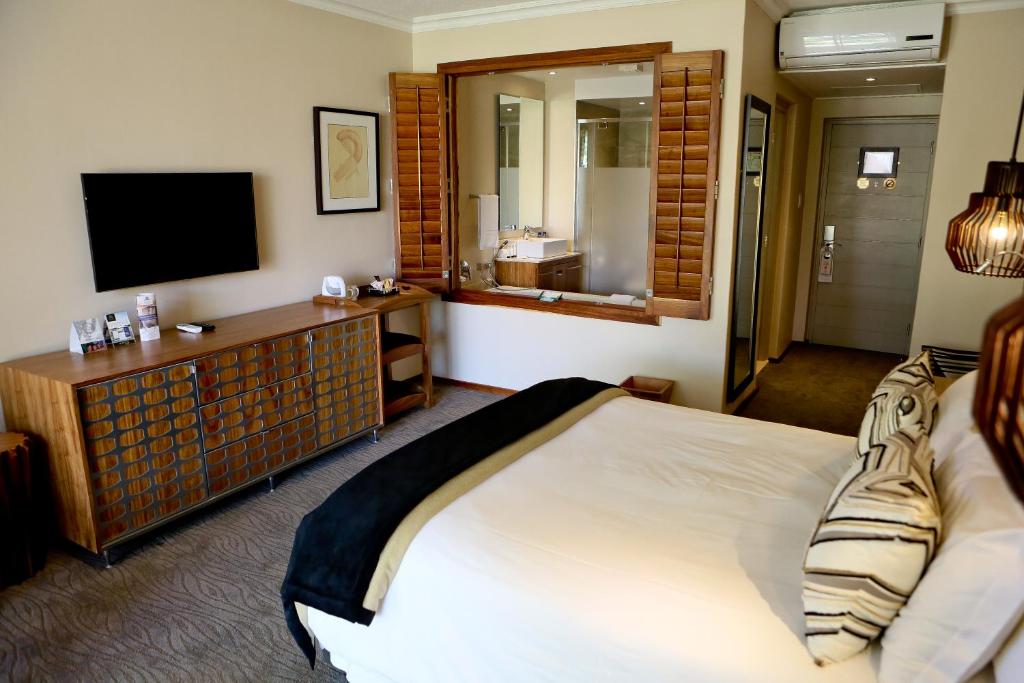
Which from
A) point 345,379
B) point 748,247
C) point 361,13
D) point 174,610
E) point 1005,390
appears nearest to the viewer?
point 1005,390

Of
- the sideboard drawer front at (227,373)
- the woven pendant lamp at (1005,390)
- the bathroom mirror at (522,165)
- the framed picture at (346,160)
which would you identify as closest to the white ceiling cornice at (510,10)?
the framed picture at (346,160)

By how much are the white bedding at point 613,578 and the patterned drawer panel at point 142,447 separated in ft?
3.83

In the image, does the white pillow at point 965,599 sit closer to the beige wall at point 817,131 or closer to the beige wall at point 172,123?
the beige wall at point 172,123

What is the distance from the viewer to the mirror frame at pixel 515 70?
4.04 meters

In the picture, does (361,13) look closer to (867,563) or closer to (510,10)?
(510,10)

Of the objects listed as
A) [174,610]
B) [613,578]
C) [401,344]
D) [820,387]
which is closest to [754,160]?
[820,387]

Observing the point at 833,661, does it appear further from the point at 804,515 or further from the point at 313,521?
the point at 313,521

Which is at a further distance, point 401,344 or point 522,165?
point 522,165

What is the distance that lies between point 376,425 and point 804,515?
265 centimetres

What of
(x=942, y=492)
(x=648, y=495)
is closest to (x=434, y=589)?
(x=648, y=495)

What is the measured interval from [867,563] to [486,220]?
4230 mm

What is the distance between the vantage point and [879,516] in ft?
4.80

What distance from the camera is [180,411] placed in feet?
9.73

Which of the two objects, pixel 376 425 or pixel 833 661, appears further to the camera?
pixel 376 425
